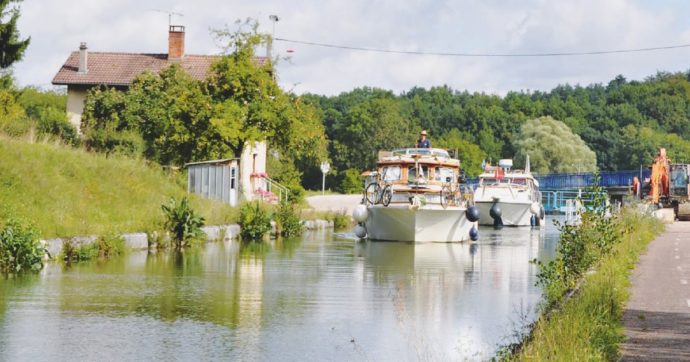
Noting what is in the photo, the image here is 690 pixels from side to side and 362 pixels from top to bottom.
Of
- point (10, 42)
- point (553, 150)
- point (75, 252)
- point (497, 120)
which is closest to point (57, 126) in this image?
point (10, 42)

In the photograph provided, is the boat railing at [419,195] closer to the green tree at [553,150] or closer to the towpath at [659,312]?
the towpath at [659,312]

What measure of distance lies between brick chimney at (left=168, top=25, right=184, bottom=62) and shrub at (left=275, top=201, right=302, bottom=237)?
32.1 meters

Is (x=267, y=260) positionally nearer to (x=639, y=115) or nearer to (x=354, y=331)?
(x=354, y=331)

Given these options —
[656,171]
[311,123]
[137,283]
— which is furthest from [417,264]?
[656,171]

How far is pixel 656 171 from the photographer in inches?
2650

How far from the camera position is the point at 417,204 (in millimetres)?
37594

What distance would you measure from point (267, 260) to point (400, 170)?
14014 mm

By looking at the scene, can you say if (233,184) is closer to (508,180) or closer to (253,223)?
(253,223)

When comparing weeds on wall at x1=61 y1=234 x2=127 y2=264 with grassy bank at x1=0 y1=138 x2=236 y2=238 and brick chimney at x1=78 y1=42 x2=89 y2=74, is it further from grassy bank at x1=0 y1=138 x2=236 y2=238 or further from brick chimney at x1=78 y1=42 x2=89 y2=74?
brick chimney at x1=78 y1=42 x2=89 y2=74

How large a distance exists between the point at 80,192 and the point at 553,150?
10433 centimetres

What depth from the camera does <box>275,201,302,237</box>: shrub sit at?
Answer: 39438 mm

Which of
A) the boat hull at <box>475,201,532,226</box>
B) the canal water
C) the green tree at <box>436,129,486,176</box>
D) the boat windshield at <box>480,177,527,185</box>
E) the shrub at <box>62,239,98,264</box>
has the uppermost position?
the green tree at <box>436,129,486,176</box>

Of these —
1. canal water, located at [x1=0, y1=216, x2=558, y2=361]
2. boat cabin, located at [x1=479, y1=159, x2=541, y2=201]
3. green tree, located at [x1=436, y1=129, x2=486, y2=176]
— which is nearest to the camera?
canal water, located at [x1=0, y1=216, x2=558, y2=361]

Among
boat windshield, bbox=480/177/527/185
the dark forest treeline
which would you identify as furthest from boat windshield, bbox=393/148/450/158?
the dark forest treeline
